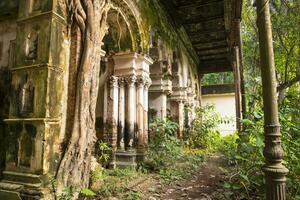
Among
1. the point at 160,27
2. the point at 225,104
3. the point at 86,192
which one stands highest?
the point at 160,27

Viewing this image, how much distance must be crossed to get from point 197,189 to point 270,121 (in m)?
2.34

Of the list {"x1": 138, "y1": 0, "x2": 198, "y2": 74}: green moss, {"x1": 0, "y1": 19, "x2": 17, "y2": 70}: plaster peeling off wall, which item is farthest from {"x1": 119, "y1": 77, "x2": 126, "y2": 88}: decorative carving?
{"x1": 0, "y1": 19, "x2": 17, "y2": 70}: plaster peeling off wall

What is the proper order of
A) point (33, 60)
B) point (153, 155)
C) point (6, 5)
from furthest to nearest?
point (153, 155) < point (6, 5) < point (33, 60)

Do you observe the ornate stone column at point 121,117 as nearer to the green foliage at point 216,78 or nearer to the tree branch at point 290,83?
the tree branch at point 290,83

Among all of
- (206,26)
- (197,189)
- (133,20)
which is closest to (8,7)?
(133,20)

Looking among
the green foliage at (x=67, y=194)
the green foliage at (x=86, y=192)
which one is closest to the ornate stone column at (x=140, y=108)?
the green foliage at (x=86, y=192)

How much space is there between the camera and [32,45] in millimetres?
3463

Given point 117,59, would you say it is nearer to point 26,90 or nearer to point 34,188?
point 26,90

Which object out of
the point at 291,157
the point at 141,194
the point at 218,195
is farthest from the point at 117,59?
the point at 291,157

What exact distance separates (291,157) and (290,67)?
6.50 m

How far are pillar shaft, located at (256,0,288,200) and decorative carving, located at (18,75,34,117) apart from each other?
2.81 m

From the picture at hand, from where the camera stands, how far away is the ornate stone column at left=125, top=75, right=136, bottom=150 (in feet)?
19.4

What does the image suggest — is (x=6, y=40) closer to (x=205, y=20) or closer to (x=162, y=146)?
(x=162, y=146)

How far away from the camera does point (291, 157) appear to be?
9.71ft
